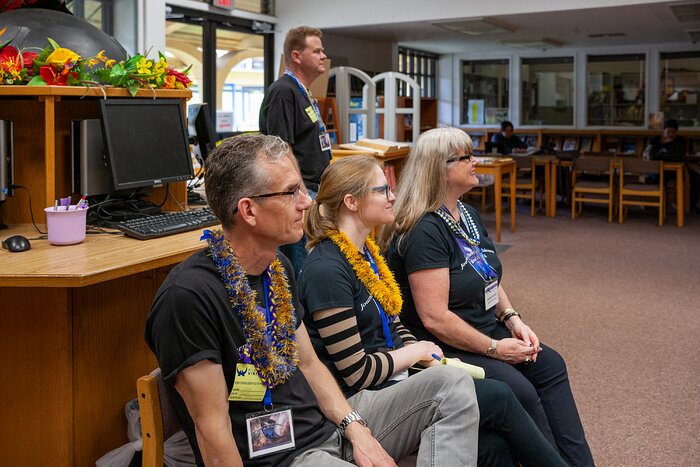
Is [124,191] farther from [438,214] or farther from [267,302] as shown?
[267,302]

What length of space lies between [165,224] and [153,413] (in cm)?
110

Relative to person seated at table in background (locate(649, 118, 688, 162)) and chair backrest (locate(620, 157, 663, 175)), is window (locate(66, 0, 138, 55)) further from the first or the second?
person seated at table in background (locate(649, 118, 688, 162))

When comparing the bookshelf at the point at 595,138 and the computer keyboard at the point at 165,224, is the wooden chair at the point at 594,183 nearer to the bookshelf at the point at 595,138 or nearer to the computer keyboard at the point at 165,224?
the bookshelf at the point at 595,138

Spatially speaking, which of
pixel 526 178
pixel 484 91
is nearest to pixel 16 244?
pixel 526 178

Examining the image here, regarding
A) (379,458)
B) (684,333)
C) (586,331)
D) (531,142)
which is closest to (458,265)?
(379,458)

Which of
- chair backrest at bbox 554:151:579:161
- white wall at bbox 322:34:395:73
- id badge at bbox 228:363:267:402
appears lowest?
id badge at bbox 228:363:267:402

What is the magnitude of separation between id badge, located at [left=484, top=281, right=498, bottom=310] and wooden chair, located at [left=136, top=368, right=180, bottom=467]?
1278 millimetres

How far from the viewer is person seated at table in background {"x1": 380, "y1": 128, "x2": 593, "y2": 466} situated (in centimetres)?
242

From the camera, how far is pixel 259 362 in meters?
1.61

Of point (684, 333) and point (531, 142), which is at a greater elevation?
point (531, 142)

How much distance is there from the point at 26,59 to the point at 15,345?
96 centimetres

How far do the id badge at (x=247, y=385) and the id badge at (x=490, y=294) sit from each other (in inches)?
45.1

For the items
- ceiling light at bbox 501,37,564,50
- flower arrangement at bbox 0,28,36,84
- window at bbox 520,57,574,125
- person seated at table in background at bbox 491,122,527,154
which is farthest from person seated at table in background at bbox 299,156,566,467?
window at bbox 520,57,574,125

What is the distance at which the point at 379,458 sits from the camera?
1716 millimetres
